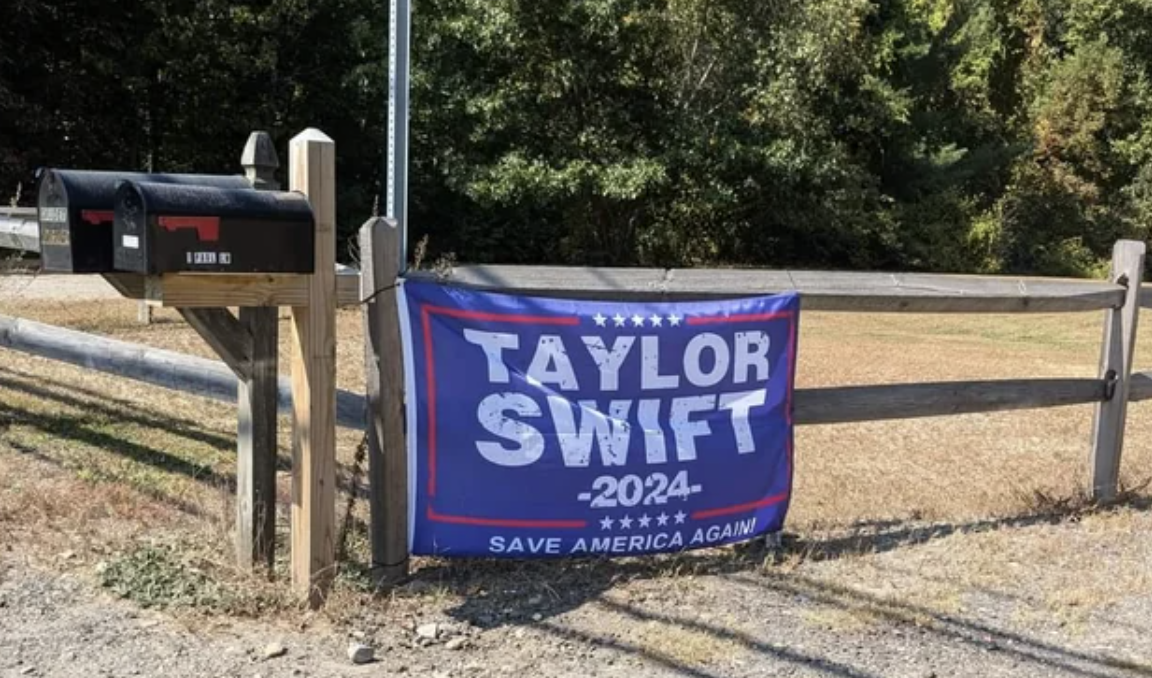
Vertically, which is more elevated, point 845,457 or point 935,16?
point 935,16

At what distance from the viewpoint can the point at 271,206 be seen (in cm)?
368

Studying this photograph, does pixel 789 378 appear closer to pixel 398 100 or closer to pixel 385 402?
pixel 385 402

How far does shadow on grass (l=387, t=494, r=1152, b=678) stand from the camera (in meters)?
3.90

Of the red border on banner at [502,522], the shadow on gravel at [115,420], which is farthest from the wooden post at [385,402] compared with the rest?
the shadow on gravel at [115,420]

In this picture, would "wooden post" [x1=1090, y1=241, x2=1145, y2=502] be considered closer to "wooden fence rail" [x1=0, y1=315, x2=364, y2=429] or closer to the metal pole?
"wooden fence rail" [x1=0, y1=315, x2=364, y2=429]

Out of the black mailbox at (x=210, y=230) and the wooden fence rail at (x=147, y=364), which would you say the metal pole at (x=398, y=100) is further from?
the black mailbox at (x=210, y=230)

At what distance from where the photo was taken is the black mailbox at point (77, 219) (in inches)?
141

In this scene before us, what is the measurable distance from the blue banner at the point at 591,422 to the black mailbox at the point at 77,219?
1042 mm

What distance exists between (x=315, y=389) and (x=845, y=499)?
11.6ft

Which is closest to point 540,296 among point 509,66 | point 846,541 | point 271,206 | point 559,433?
point 559,433

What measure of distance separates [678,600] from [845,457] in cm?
370

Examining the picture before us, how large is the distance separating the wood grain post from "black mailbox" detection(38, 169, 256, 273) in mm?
538

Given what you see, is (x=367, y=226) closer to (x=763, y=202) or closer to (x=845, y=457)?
(x=845, y=457)

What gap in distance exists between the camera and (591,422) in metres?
4.42
